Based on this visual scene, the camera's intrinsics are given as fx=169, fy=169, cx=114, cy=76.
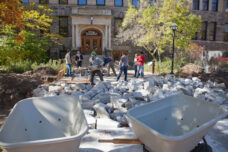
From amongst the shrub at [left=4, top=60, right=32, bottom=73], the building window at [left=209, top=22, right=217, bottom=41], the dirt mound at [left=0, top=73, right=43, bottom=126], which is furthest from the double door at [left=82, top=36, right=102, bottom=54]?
the building window at [left=209, top=22, right=217, bottom=41]

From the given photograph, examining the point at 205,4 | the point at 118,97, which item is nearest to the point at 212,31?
the point at 205,4

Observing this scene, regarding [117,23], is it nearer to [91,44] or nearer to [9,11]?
[91,44]

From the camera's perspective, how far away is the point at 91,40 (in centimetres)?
2159

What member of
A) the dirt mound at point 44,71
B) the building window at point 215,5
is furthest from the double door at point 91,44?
the building window at point 215,5

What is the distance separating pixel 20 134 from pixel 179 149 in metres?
2.37

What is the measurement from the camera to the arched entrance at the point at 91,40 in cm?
2150

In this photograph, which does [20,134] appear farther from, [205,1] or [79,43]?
[205,1]

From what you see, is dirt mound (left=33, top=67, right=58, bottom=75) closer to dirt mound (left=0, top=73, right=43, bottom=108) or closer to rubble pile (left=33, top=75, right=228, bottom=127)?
dirt mound (left=0, top=73, right=43, bottom=108)

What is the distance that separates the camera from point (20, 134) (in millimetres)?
2656

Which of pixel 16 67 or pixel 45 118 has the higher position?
pixel 16 67

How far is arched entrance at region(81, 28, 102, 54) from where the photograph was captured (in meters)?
21.5

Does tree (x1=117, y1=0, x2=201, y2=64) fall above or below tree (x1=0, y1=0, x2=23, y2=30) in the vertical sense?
above

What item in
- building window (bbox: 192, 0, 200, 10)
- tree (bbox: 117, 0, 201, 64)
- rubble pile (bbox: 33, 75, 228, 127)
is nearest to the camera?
rubble pile (bbox: 33, 75, 228, 127)

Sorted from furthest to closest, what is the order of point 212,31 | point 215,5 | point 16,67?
point 212,31
point 215,5
point 16,67
